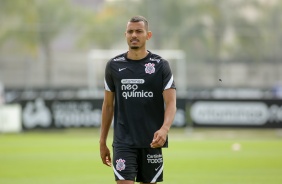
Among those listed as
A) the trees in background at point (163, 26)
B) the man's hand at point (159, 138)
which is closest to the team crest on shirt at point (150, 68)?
the man's hand at point (159, 138)

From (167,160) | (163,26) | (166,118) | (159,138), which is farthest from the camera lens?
(163,26)

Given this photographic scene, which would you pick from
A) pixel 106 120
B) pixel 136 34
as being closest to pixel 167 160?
pixel 106 120

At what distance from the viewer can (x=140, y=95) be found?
8.08m

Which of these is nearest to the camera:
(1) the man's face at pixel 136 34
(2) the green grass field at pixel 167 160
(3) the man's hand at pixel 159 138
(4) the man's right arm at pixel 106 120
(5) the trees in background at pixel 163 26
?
(3) the man's hand at pixel 159 138

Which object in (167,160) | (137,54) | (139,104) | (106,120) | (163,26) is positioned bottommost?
(167,160)

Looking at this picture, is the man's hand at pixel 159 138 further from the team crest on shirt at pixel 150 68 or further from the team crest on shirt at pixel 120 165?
the team crest on shirt at pixel 150 68

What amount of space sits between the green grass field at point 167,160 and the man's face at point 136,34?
638cm

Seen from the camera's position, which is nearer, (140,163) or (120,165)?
(120,165)

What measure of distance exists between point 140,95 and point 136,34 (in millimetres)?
619

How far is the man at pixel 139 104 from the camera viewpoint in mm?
7996

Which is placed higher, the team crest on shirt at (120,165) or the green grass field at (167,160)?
the team crest on shirt at (120,165)

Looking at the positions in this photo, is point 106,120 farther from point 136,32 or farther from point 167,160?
point 167,160

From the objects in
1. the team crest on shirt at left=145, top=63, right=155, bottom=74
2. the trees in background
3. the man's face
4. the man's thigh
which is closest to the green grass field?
the man's thigh

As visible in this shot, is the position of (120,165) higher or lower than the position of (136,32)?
lower
